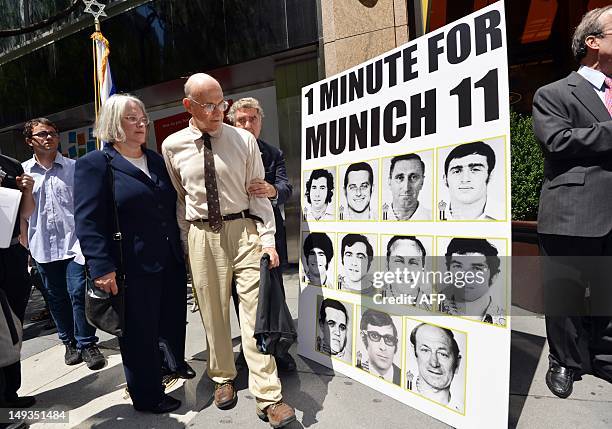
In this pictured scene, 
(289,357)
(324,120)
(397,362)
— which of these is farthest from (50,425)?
(324,120)

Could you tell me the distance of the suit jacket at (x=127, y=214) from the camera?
227cm

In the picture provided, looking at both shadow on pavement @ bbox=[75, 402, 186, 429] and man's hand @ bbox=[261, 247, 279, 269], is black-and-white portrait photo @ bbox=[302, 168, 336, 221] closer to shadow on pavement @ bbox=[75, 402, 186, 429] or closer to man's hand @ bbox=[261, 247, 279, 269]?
man's hand @ bbox=[261, 247, 279, 269]

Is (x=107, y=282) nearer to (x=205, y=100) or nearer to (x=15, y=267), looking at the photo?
(x=15, y=267)

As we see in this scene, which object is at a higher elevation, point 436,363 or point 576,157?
point 576,157

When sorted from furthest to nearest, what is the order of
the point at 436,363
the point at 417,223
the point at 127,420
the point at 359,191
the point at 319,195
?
the point at 319,195, the point at 359,191, the point at 127,420, the point at 417,223, the point at 436,363

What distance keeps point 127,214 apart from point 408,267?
1.64 meters

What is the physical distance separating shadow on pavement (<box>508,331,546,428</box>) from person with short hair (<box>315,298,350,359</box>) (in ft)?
3.26

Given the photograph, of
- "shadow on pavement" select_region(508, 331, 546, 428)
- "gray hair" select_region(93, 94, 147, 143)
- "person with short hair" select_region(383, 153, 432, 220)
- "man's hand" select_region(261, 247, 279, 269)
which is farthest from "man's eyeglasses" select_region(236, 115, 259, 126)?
"shadow on pavement" select_region(508, 331, 546, 428)

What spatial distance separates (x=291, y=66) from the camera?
6.35 meters

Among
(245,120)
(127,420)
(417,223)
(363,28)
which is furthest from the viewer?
(363,28)

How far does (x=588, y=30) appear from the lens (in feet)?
7.67

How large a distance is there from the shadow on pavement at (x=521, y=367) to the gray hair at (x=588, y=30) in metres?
A: 1.98

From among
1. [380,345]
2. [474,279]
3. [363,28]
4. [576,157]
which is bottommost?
[380,345]

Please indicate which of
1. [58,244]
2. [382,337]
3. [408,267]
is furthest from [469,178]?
[58,244]
